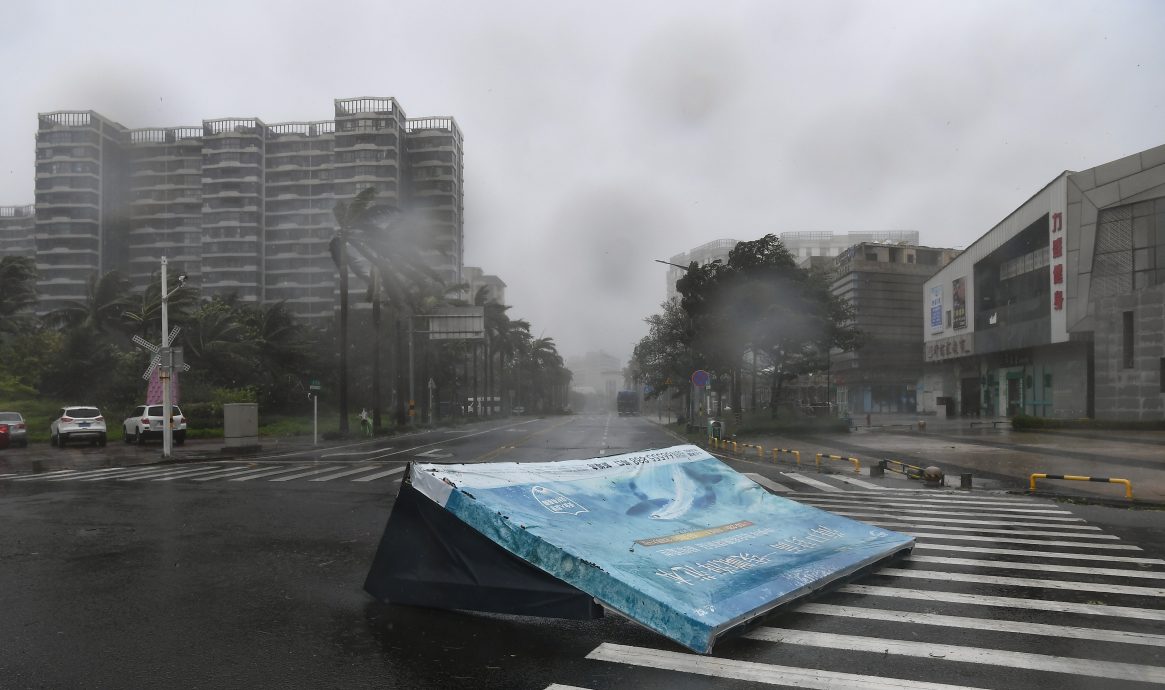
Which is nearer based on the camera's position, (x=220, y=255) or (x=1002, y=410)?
(x=1002, y=410)

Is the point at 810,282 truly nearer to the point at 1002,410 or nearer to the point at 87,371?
the point at 1002,410

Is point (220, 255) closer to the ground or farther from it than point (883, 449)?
farther from it

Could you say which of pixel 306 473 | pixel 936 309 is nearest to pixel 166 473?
pixel 306 473

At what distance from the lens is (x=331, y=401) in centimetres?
5816

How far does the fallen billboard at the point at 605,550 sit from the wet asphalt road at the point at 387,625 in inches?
7.8

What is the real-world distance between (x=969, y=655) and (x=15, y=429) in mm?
34155

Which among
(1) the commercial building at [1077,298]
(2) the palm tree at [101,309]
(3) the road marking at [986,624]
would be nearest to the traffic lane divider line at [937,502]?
(3) the road marking at [986,624]

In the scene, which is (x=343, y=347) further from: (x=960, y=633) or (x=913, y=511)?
(x=960, y=633)

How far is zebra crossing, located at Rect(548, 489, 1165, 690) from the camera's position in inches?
175

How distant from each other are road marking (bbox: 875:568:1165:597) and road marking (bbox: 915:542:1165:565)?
4.22ft

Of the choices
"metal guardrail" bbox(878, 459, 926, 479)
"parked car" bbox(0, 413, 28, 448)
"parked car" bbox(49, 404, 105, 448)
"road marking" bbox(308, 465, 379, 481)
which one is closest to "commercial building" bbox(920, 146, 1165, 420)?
"metal guardrail" bbox(878, 459, 926, 479)

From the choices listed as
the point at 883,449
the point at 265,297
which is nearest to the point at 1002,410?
the point at 883,449

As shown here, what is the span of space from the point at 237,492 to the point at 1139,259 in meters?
37.7

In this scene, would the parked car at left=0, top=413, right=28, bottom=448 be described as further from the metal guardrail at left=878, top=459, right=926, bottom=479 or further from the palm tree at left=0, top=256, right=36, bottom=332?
the metal guardrail at left=878, top=459, right=926, bottom=479
